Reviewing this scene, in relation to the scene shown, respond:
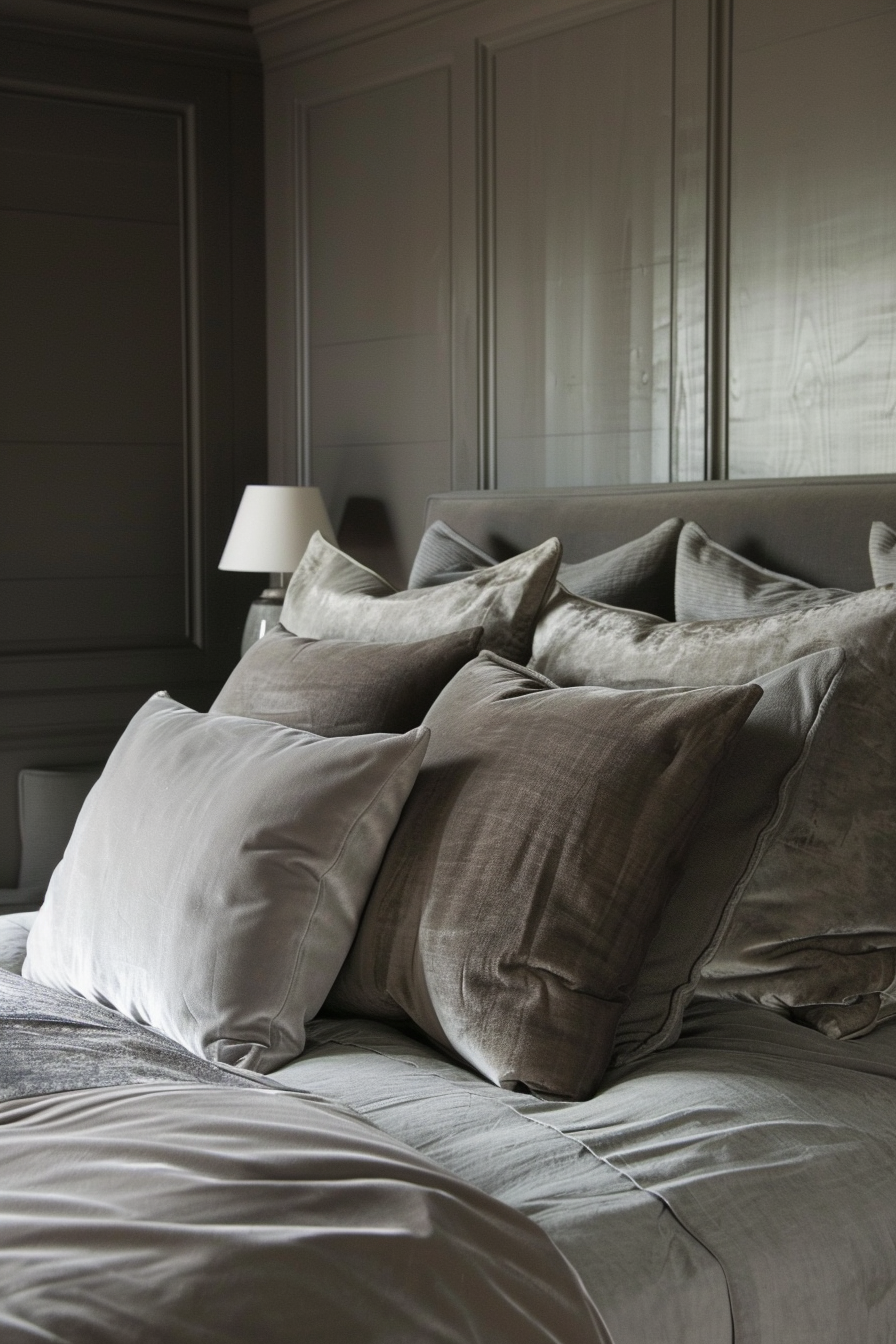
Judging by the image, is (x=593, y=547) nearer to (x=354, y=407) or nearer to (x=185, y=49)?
(x=354, y=407)

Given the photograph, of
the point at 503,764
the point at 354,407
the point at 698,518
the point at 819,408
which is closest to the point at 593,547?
the point at 698,518

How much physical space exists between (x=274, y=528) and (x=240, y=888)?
220 cm

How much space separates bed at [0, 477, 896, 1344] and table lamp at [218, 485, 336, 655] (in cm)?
154

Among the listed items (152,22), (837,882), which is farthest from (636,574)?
(152,22)

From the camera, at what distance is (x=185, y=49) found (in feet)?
13.3

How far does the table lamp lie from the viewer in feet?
12.0

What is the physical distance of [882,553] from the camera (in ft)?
6.69

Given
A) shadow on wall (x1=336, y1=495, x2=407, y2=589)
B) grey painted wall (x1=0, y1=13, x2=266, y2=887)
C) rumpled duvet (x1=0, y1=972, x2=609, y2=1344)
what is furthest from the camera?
grey painted wall (x1=0, y1=13, x2=266, y2=887)

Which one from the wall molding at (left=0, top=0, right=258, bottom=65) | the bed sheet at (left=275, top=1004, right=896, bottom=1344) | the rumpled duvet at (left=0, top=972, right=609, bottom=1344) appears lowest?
the bed sheet at (left=275, top=1004, right=896, bottom=1344)

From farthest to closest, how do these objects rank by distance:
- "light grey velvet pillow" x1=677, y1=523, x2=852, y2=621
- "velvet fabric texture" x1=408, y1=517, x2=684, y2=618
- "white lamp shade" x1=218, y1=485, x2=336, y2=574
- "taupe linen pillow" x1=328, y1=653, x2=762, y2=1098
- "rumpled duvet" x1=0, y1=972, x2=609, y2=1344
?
"white lamp shade" x1=218, y1=485, x2=336, y2=574 → "velvet fabric texture" x1=408, y1=517, x2=684, y2=618 → "light grey velvet pillow" x1=677, y1=523, x2=852, y2=621 → "taupe linen pillow" x1=328, y1=653, x2=762, y2=1098 → "rumpled duvet" x1=0, y1=972, x2=609, y2=1344

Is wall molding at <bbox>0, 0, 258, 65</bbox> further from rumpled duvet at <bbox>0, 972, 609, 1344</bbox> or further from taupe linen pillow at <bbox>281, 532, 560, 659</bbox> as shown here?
rumpled duvet at <bbox>0, 972, 609, 1344</bbox>

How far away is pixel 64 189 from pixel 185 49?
559 millimetres

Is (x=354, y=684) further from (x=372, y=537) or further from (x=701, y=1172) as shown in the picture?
(x=372, y=537)

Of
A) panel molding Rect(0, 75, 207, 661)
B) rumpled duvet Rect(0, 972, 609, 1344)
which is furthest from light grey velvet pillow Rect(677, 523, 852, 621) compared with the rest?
panel molding Rect(0, 75, 207, 661)
